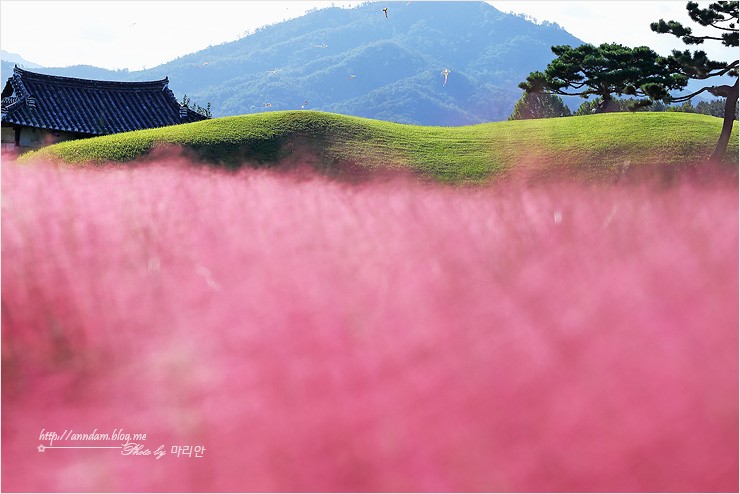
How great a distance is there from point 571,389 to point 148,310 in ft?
10.3

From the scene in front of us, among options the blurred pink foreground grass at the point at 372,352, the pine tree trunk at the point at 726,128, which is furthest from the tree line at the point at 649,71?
the blurred pink foreground grass at the point at 372,352

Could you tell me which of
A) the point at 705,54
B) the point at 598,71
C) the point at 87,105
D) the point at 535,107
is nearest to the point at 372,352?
the point at 705,54

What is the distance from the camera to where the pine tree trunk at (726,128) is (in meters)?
18.2

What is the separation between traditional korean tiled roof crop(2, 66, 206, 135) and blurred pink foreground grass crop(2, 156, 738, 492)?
58.7ft

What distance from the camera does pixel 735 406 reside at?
3.93 m

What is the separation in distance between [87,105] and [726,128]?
19798mm

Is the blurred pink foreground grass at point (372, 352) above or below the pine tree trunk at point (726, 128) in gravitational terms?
below

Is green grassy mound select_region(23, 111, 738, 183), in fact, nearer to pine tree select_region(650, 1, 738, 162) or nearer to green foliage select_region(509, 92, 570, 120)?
pine tree select_region(650, 1, 738, 162)

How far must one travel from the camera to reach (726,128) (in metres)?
19.4

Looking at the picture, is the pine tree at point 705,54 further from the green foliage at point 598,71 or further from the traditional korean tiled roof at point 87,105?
the traditional korean tiled roof at point 87,105

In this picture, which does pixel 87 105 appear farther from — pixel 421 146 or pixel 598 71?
pixel 598 71

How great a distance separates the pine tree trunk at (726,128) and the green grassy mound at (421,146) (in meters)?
0.60

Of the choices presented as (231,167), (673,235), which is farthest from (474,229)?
(231,167)

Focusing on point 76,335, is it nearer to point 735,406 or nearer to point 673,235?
point 735,406
